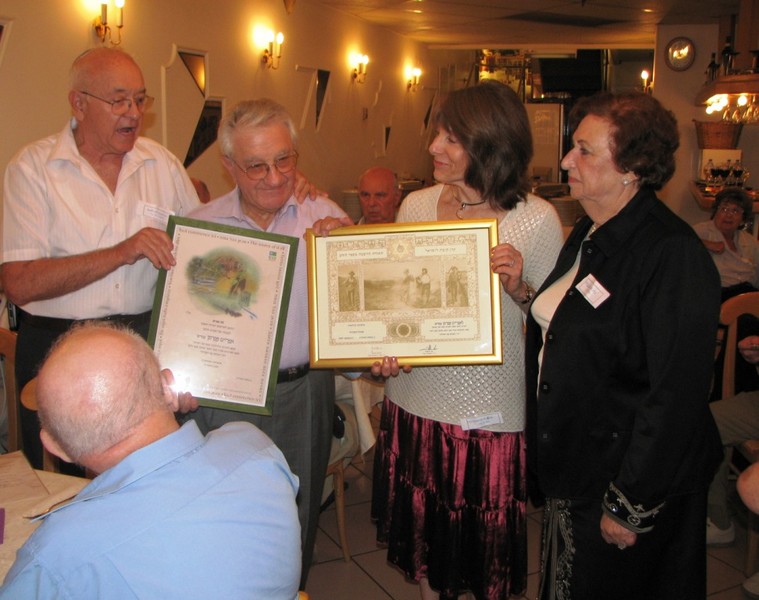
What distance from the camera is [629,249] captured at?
179 centimetres

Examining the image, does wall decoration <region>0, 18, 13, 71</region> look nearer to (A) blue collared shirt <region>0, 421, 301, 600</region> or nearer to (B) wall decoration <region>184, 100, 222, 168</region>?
(B) wall decoration <region>184, 100, 222, 168</region>

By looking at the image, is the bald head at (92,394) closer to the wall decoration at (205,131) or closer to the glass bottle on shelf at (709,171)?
the wall decoration at (205,131)

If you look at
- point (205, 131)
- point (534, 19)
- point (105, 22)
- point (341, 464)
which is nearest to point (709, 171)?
point (534, 19)

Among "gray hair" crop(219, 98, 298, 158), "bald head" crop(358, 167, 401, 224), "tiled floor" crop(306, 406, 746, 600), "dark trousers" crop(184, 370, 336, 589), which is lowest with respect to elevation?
"tiled floor" crop(306, 406, 746, 600)

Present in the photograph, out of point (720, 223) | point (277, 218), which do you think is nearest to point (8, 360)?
point (277, 218)

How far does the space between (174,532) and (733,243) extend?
581 cm

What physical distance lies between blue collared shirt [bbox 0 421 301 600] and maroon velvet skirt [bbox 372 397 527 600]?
1038 millimetres

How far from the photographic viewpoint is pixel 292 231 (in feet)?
7.36

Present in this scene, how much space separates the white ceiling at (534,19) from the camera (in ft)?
28.6

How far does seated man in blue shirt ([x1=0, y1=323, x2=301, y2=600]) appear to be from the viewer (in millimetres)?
1060

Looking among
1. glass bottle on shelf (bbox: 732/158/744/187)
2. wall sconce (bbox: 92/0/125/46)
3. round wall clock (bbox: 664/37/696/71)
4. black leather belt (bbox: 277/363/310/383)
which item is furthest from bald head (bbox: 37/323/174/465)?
round wall clock (bbox: 664/37/696/71)

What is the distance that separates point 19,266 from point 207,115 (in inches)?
193

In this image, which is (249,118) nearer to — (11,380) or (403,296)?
(403,296)

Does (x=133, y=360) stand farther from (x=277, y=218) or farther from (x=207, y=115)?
(x=207, y=115)
